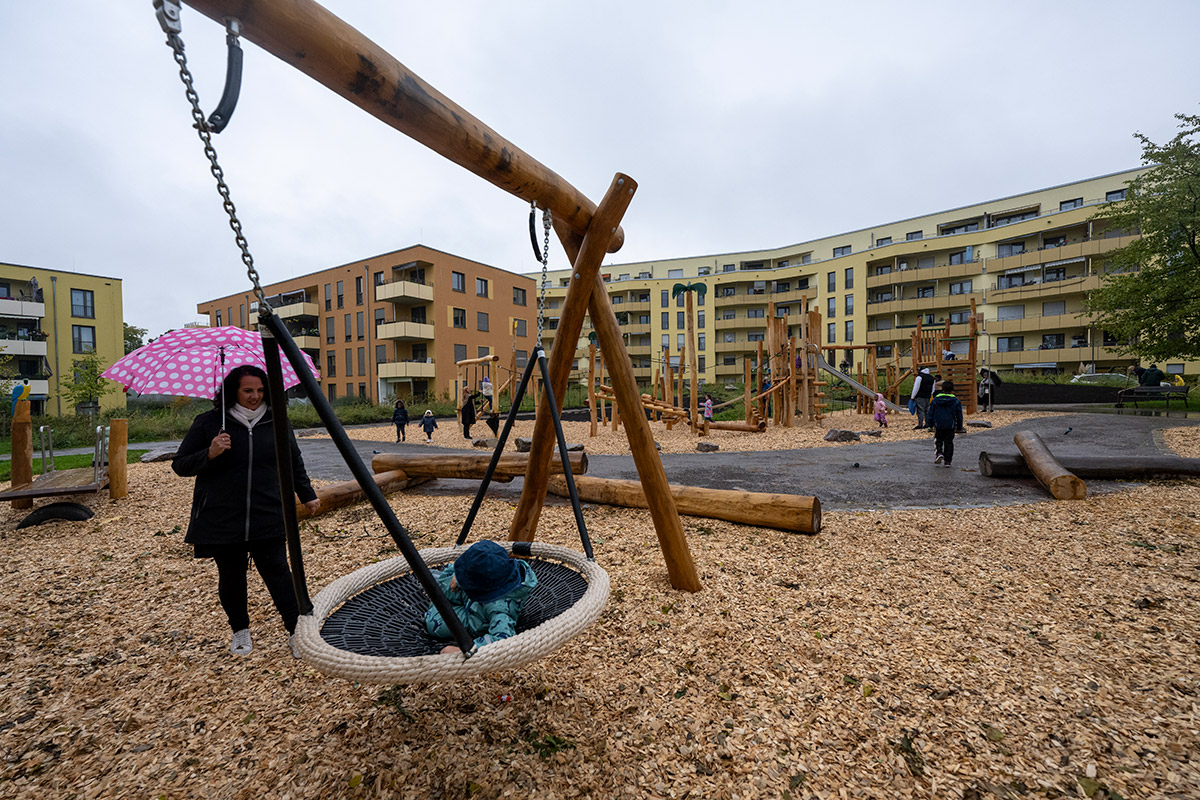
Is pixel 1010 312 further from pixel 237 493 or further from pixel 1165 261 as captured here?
pixel 237 493

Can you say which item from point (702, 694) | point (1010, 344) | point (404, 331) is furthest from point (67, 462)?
point (1010, 344)

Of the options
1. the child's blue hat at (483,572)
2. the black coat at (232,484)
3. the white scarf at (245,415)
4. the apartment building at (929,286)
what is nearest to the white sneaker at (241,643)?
the black coat at (232,484)

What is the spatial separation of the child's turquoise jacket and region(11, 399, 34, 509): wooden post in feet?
22.2

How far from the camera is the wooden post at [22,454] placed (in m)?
5.66

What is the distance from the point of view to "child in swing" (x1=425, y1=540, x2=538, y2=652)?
6.91ft

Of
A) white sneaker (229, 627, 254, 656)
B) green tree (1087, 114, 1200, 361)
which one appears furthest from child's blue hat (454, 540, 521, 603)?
green tree (1087, 114, 1200, 361)

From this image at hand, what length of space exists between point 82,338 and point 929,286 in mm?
57041

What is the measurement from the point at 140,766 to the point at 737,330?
49.1m

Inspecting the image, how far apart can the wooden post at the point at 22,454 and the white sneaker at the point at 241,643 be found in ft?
17.6

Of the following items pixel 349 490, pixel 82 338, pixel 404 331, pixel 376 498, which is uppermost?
pixel 404 331

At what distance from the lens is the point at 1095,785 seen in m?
1.73

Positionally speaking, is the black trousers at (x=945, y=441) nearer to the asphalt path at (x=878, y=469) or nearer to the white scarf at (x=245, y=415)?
the asphalt path at (x=878, y=469)

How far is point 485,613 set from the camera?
220cm

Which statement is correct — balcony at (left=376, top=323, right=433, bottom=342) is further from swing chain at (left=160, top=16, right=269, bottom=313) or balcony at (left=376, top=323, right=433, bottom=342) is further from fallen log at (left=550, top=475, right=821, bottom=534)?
swing chain at (left=160, top=16, right=269, bottom=313)
